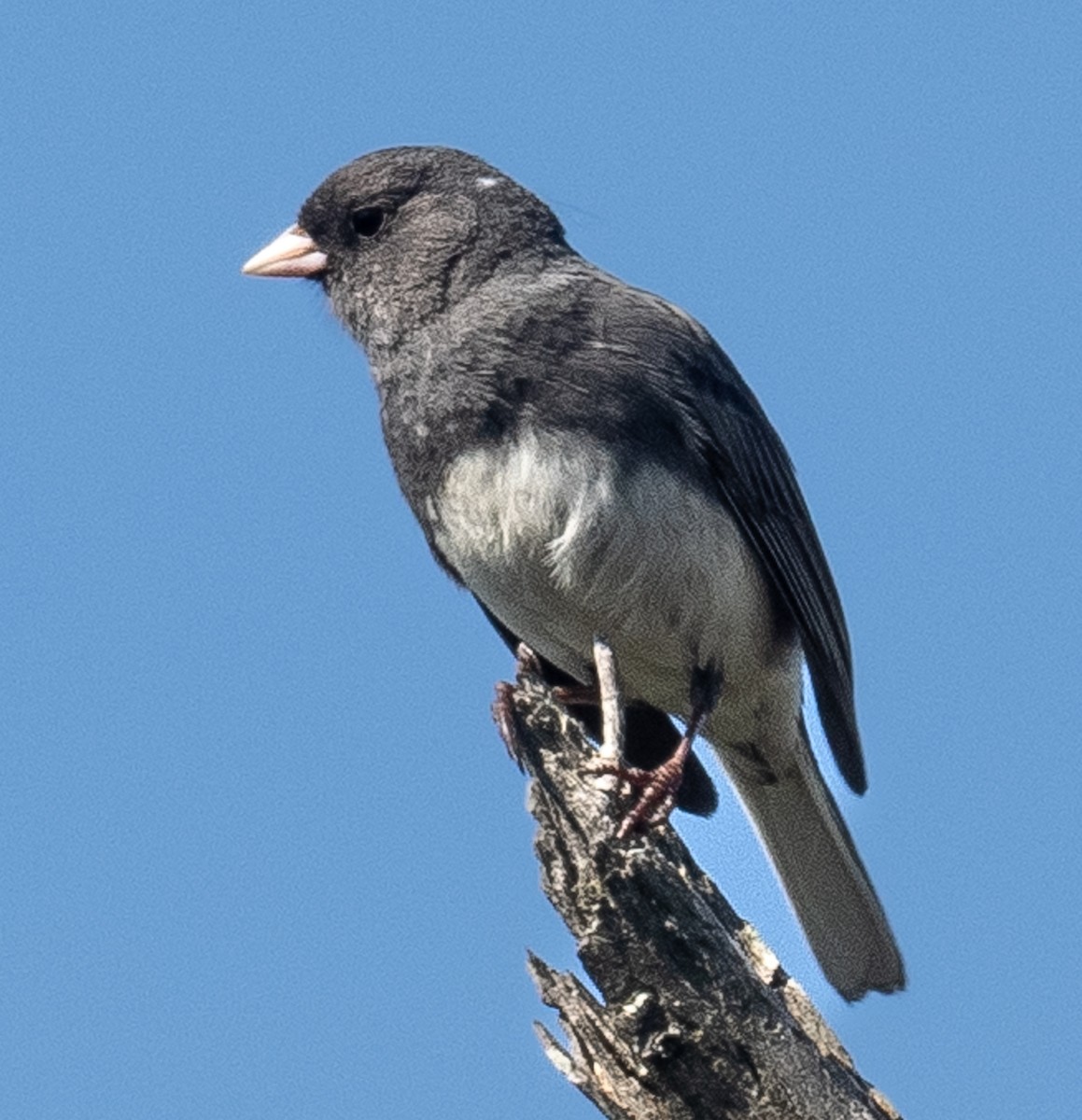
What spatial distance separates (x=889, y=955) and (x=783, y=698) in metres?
0.72

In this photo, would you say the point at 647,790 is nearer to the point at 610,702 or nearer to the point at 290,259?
the point at 610,702

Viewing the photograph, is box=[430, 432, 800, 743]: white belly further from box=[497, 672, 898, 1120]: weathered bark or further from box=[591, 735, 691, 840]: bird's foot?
box=[497, 672, 898, 1120]: weathered bark

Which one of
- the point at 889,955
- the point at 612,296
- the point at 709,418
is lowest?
the point at 889,955

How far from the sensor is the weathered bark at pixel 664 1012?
334cm

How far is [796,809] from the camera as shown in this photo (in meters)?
5.10

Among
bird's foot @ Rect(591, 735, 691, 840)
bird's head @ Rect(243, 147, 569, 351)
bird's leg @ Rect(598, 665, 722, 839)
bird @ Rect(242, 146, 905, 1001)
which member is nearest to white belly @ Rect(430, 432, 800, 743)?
bird @ Rect(242, 146, 905, 1001)

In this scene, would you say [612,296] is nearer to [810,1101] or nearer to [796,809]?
[796,809]

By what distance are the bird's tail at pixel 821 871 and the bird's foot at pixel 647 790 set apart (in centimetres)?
106

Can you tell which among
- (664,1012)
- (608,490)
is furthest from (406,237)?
(664,1012)

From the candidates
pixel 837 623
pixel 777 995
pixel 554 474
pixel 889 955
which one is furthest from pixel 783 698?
pixel 777 995

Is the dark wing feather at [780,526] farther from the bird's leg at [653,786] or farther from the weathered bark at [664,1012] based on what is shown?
the weathered bark at [664,1012]

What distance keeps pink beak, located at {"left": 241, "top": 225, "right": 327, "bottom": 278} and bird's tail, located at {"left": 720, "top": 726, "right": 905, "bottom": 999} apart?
173 centimetres

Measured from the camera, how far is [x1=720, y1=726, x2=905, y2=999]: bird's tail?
4930 mm

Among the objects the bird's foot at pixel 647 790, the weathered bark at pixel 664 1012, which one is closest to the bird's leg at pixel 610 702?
the bird's foot at pixel 647 790
